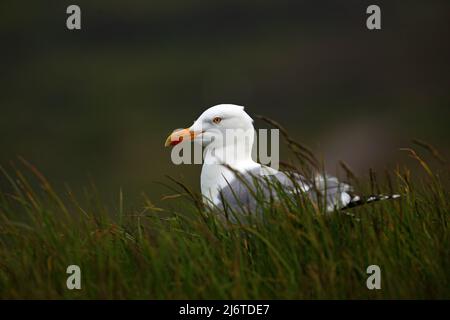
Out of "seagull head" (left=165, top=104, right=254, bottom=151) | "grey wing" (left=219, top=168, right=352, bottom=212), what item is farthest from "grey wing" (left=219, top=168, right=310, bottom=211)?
"seagull head" (left=165, top=104, right=254, bottom=151)

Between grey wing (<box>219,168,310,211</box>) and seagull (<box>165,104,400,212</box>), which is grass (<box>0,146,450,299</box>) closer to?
grey wing (<box>219,168,310,211</box>)

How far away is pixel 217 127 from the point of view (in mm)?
6195

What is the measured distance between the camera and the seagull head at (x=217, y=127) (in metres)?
6.17

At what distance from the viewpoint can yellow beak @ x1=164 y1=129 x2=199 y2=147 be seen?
6.16 m

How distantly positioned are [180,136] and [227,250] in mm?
1929

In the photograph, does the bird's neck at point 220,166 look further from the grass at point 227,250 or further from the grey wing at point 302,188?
the grass at point 227,250

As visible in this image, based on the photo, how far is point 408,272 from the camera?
4.08m

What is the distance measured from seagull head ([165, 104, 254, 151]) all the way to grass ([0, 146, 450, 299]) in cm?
135

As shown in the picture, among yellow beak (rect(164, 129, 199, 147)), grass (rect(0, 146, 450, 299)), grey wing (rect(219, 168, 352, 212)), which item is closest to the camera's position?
grass (rect(0, 146, 450, 299))

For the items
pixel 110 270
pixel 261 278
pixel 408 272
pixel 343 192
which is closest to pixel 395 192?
pixel 343 192

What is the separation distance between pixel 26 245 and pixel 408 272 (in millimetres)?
1853

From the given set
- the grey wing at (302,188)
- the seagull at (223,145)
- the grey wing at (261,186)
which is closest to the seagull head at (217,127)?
the seagull at (223,145)
